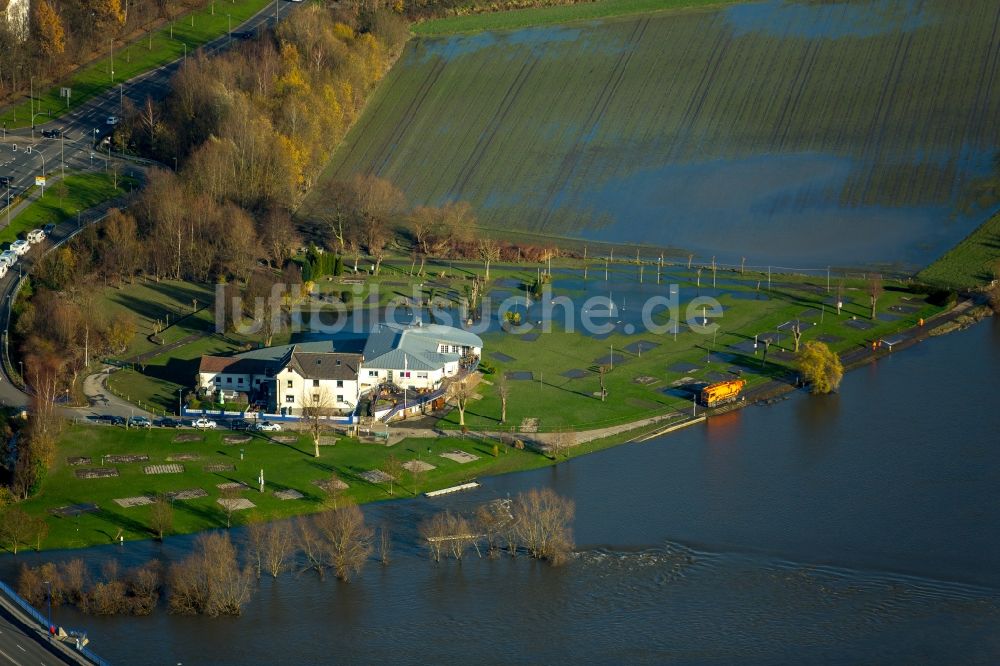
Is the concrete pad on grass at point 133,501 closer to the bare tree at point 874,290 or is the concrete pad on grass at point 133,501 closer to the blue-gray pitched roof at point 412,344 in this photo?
the blue-gray pitched roof at point 412,344

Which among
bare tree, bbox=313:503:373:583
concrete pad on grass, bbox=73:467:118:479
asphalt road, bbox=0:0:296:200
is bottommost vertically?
bare tree, bbox=313:503:373:583

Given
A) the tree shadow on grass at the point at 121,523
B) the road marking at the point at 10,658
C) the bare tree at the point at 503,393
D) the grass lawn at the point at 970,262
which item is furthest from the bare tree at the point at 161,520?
the grass lawn at the point at 970,262

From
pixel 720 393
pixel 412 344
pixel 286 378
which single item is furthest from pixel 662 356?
pixel 286 378

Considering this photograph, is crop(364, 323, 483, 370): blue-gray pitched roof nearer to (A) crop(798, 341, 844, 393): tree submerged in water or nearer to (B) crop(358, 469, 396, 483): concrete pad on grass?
(B) crop(358, 469, 396, 483): concrete pad on grass

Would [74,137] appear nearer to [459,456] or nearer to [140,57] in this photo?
[140,57]

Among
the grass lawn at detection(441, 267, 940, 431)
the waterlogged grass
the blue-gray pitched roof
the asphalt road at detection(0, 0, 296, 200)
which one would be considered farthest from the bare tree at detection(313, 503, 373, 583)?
the waterlogged grass
